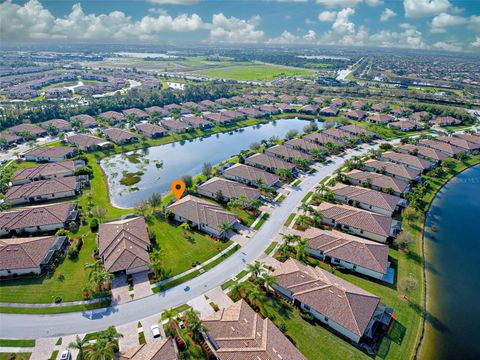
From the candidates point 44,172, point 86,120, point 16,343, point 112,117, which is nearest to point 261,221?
point 16,343

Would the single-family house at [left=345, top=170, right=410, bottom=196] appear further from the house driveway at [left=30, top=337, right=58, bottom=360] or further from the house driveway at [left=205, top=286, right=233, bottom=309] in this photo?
the house driveway at [left=30, top=337, right=58, bottom=360]

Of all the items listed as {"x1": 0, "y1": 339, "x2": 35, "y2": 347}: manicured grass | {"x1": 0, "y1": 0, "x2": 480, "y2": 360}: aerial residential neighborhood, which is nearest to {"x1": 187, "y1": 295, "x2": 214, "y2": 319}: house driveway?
{"x1": 0, "y1": 0, "x2": 480, "y2": 360}: aerial residential neighborhood

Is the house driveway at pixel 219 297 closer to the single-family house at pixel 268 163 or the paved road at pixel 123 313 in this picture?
the paved road at pixel 123 313

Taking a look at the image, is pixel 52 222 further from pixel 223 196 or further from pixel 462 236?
pixel 462 236

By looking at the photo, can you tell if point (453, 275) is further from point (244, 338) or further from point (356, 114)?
point (356, 114)

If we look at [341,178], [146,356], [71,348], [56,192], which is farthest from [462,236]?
[56,192]

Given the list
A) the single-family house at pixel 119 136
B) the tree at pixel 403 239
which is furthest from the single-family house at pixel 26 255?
the tree at pixel 403 239
